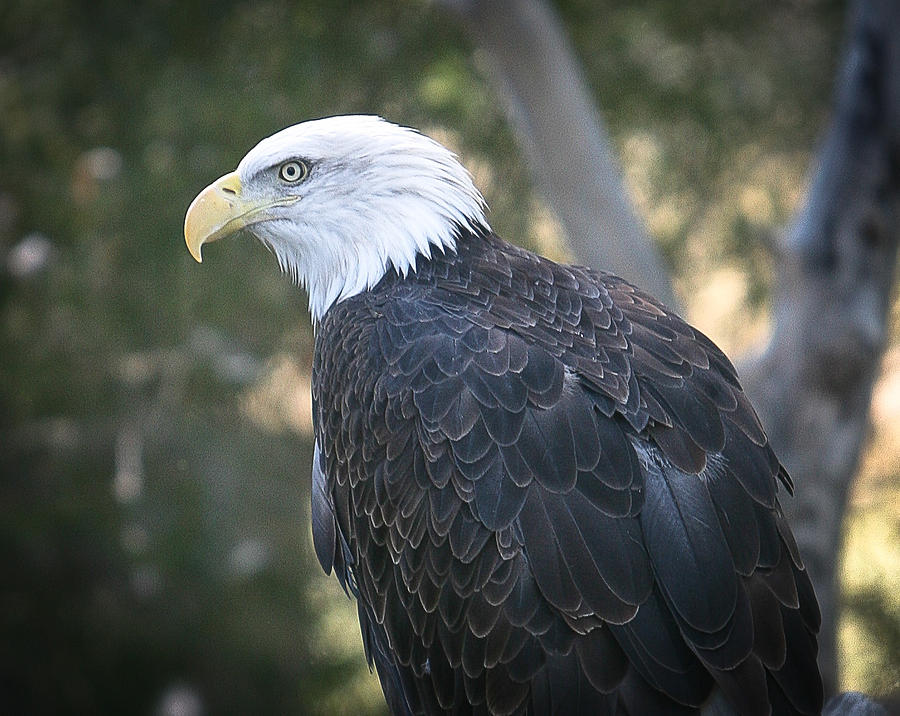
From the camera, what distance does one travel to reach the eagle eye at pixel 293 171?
309 centimetres

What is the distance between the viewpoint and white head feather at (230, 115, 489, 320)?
3.08 meters

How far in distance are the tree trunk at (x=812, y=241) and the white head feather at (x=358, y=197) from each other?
2334mm

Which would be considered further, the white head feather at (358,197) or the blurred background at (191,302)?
the blurred background at (191,302)

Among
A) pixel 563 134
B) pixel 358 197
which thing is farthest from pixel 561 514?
pixel 563 134

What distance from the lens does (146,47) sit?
566cm

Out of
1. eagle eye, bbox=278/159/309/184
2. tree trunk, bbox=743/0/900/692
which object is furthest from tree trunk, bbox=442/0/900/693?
eagle eye, bbox=278/159/309/184

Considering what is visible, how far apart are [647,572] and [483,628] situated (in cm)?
38

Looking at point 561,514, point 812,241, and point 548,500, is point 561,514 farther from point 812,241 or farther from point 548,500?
point 812,241

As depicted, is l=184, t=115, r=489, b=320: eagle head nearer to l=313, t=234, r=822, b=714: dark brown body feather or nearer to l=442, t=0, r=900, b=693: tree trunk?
l=313, t=234, r=822, b=714: dark brown body feather

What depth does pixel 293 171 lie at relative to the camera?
3102 mm

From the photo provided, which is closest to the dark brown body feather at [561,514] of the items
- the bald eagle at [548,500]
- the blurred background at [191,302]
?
the bald eagle at [548,500]

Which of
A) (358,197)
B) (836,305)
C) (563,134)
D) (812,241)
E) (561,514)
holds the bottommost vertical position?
(561,514)

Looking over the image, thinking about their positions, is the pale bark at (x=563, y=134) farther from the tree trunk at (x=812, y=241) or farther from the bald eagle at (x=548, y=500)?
the bald eagle at (x=548, y=500)

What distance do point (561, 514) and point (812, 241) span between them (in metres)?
3.24
